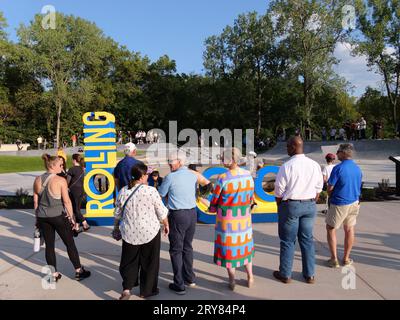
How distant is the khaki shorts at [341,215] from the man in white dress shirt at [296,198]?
682 millimetres

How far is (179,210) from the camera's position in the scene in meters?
4.28

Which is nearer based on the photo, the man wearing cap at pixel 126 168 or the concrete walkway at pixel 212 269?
the concrete walkway at pixel 212 269

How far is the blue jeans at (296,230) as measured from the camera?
4.45 meters

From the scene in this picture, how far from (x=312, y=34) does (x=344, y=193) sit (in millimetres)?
37255

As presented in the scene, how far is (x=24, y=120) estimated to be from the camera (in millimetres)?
44219

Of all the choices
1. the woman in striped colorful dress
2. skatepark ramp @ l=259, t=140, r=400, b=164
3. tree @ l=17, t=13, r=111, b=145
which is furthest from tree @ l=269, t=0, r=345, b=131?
the woman in striped colorful dress

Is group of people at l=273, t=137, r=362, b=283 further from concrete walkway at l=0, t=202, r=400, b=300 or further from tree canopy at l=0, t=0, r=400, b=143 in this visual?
tree canopy at l=0, t=0, r=400, b=143

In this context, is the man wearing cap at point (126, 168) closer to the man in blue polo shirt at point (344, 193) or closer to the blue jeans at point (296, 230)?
the blue jeans at point (296, 230)

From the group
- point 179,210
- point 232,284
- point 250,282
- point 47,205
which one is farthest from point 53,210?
point 250,282

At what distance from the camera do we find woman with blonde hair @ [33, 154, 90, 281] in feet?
15.1

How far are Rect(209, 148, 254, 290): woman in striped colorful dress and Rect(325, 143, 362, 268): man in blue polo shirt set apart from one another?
1439 millimetres

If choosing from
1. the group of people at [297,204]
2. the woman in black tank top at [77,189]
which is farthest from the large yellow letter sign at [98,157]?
the group of people at [297,204]
